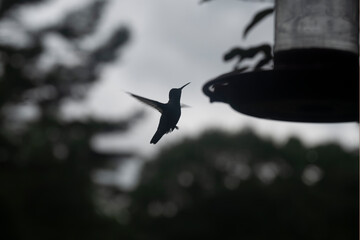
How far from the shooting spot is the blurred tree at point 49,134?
33906 millimetres

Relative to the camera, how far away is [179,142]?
197 feet

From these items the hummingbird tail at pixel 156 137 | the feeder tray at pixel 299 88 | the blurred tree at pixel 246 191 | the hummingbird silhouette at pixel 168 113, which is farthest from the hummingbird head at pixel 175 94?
the blurred tree at pixel 246 191

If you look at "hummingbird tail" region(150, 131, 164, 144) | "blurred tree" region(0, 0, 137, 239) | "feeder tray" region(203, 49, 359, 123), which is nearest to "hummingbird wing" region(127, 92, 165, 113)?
"hummingbird tail" region(150, 131, 164, 144)

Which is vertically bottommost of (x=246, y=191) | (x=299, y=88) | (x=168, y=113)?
(x=168, y=113)

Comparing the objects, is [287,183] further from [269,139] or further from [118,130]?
[118,130]

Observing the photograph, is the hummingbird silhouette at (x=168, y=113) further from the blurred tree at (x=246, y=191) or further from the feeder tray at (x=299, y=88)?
the blurred tree at (x=246, y=191)

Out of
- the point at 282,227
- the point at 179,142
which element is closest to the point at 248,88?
the point at 282,227

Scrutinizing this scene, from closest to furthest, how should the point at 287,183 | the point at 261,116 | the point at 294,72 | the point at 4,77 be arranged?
1. the point at 294,72
2. the point at 261,116
3. the point at 4,77
4. the point at 287,183

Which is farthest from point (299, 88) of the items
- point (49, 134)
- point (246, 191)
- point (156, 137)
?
point (246, 191)

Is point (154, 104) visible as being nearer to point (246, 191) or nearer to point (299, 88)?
point (299, 88)

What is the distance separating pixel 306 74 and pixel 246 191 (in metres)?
47.4

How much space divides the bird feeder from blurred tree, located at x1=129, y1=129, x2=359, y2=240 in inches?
1696

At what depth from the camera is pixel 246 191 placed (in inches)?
2014

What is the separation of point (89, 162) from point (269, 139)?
23039 millimetres
